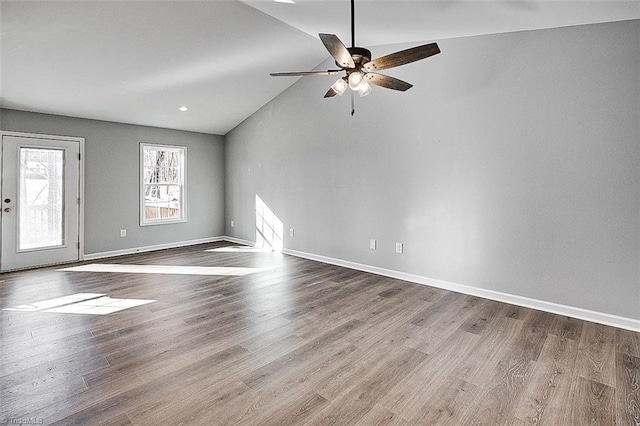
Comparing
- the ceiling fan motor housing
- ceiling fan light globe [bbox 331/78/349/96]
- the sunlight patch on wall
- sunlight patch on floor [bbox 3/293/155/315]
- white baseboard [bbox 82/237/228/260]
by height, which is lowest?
sunlight patch on floor [bbox 3/293/155/315]

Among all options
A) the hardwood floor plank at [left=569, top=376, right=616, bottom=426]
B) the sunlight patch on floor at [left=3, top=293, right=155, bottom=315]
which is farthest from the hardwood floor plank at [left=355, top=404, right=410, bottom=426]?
the sunlight patch on floor at [left=3, top=293, right=155, bottom=315]

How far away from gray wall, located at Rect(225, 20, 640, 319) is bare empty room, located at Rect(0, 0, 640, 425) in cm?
2

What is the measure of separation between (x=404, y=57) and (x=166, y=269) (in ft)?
14.6

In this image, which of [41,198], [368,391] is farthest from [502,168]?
[41,198]

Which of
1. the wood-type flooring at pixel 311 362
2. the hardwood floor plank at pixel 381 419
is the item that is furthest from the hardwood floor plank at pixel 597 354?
the hardwood floor plank at pixel 381 419

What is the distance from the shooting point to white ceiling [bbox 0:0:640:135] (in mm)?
3062

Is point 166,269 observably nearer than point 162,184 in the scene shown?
Yes

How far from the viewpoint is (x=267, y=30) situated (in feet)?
13.7

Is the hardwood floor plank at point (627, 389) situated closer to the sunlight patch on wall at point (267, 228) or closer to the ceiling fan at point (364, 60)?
the ceiling fan at point (364, 60)

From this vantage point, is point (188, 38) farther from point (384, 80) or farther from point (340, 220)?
point (340, 220)

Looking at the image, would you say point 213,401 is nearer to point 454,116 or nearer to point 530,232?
point 530,232

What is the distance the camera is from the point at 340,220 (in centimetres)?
536

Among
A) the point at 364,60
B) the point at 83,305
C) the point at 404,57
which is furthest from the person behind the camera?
the point at 83,305

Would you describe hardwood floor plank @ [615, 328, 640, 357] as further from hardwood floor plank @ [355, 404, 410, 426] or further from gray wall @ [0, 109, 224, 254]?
gray wall @ [0, 109, 224, 254]
